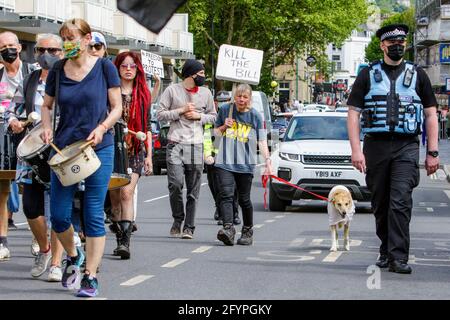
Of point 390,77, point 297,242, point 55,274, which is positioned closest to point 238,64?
point 297,242

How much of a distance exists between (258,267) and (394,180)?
1.41m

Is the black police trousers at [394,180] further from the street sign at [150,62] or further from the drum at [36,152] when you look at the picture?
the street sign at [150,62]

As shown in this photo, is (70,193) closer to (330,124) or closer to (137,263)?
(137,263)

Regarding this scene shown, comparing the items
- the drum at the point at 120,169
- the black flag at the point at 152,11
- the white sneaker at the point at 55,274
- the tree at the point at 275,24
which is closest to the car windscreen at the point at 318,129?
the drum at the point at 120,169

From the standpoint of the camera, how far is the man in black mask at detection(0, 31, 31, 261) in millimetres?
11336

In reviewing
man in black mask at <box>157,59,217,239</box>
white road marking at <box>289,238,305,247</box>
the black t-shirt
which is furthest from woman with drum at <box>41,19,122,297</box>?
man in black mask at <box>157,59,217,239</box>

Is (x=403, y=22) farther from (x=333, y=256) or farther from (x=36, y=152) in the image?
(x=36, y=152)

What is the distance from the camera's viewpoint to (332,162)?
797 inches

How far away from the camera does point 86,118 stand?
29.0ft

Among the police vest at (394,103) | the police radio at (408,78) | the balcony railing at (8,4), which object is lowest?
the police vest at (394,103)

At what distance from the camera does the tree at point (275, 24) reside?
79.8 metres

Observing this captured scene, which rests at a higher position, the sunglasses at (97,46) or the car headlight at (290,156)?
the sunglasses at (97,46)

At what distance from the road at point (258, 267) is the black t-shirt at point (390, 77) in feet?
4.71

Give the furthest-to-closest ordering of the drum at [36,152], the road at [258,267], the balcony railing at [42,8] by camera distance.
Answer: the balcony railing at [42,8] < the drum at [36,152] < the road at [258,267]
